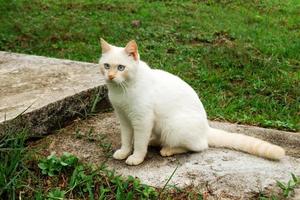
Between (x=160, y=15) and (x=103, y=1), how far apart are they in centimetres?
136

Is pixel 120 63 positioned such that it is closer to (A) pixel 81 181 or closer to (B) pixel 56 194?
(A) pixel 81 181

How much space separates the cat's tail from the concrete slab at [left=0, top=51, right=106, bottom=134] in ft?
3.90

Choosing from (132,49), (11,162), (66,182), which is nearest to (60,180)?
(66,182)

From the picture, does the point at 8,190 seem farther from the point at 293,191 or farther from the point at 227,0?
the point at 227,0

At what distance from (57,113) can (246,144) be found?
59.0 inches

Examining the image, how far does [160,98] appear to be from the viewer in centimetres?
366

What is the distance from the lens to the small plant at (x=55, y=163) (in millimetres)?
3703

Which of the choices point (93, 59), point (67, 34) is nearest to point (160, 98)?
point (93, 59)

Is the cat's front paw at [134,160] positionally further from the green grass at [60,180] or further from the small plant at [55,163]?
the small plant at [55,163]

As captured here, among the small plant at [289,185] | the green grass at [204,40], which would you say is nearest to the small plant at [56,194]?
the small plant at [289,185]

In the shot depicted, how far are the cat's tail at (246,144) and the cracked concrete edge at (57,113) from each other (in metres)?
1.16

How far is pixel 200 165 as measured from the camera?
3.68 meters

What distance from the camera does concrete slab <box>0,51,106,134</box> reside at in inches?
161

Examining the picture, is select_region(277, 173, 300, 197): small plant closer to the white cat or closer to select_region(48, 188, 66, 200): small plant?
the white cat
